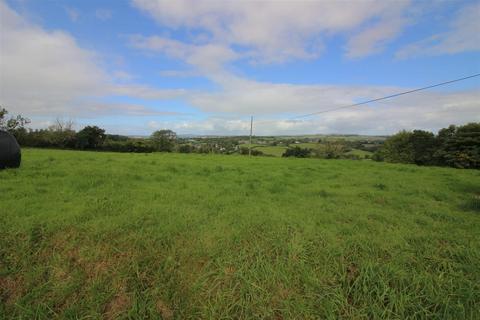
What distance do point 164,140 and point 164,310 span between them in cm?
5239

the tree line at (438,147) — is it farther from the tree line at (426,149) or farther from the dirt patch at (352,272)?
the dirt patch at (352,272)

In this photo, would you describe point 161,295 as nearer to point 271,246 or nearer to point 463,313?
point 271,246

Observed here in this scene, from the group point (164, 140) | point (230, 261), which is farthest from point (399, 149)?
point (230, 261)

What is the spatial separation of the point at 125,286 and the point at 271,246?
194 cm

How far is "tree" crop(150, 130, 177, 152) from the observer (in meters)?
51.0

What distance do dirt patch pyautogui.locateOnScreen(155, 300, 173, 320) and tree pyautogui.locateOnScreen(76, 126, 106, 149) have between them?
49.0m

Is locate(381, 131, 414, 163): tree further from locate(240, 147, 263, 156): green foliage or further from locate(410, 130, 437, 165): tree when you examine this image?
locate(240, 147, 263, 156): green foliage

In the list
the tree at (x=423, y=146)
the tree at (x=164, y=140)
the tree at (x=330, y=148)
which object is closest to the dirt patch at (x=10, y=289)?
the tree at (x=330, y=148)

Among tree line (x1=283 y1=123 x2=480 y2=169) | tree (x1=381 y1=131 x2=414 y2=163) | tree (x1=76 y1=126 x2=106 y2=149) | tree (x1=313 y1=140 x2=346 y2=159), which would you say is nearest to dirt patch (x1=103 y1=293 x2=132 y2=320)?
tree line (x1=283 y1=123 x2=480 y2=169)

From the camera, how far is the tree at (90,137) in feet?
146

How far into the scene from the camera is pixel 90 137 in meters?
45.1

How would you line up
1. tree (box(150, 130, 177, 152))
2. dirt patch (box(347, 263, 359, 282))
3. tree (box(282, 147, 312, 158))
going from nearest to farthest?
dirt patch (box(347, 263, 359, 282)) → tree (box(282, 147, 312, 158)) → tree (box(150, 130, 177, 152))

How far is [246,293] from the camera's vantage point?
294cm

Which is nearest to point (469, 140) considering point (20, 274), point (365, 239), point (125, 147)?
point (365, 239)
